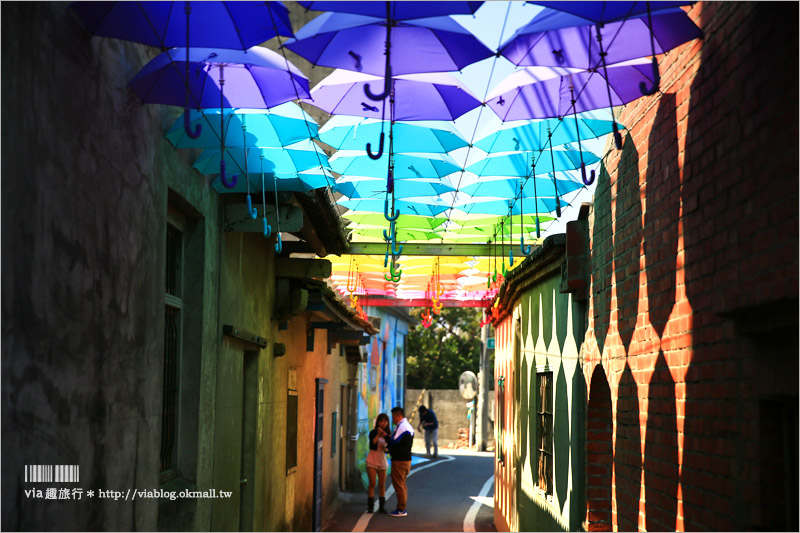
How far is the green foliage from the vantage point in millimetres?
45281

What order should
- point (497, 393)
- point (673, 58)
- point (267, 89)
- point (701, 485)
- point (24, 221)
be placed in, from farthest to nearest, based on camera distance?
point (497, 393)
point (267, 89)
point (673, 58)
point (701, 485)
point (24, 221)

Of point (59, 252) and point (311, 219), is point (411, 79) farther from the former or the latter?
point (311, 219)

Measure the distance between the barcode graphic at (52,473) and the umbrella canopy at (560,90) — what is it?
13.1 feet

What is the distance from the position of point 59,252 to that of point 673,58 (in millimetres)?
3910

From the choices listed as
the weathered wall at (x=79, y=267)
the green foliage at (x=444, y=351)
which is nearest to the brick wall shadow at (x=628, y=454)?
the weathered wall at (x=79, y=267)

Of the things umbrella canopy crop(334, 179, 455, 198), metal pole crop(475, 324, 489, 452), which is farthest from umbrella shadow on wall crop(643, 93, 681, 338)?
A: metal pole crop(475, 324, 489, 452)

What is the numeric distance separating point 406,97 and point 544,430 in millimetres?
5120

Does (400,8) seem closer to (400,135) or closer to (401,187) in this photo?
(400,135)

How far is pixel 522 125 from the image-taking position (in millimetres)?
8133

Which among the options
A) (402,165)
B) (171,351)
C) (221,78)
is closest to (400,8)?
(221,78)

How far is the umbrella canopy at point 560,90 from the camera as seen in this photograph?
6418 mm

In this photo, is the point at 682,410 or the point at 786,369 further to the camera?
the point at 682,410

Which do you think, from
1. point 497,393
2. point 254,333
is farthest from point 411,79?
point 497,393

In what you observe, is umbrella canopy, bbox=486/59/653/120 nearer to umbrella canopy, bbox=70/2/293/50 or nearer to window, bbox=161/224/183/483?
umbrella canopy, bbox=70/2/293/50
